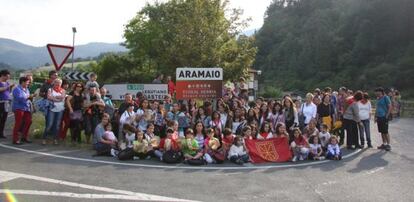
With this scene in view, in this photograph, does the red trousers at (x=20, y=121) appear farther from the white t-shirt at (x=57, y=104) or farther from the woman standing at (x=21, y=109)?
the white t-shirt at (x=57, y=104)

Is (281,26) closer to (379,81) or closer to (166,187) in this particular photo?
(379,81)

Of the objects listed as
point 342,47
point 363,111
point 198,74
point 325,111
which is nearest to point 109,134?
point 198,74

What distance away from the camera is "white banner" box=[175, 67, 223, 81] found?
14.4 m

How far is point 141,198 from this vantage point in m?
6.99

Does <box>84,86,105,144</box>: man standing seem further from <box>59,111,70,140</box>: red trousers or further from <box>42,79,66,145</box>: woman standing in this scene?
<box>42,79,66,145</box>: woman standing

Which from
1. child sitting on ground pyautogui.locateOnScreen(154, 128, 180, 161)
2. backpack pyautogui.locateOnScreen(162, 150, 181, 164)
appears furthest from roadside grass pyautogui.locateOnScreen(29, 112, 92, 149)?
backpack pyautogui.locateOnScreen(162, 150, 181, 164)

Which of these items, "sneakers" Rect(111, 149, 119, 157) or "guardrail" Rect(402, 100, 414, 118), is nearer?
"sneakers" Rect(111, 149, 119, 157)

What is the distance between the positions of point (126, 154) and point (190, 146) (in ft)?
4.91

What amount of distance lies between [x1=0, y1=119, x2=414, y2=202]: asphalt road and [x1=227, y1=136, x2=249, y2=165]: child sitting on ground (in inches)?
16.1

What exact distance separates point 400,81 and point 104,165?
66.9 meters

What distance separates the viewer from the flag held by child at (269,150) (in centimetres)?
1109

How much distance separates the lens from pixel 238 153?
10.8 metres

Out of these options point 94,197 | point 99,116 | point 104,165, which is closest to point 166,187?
point 94,197

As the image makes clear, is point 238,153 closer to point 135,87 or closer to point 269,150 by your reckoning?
point 269,150
